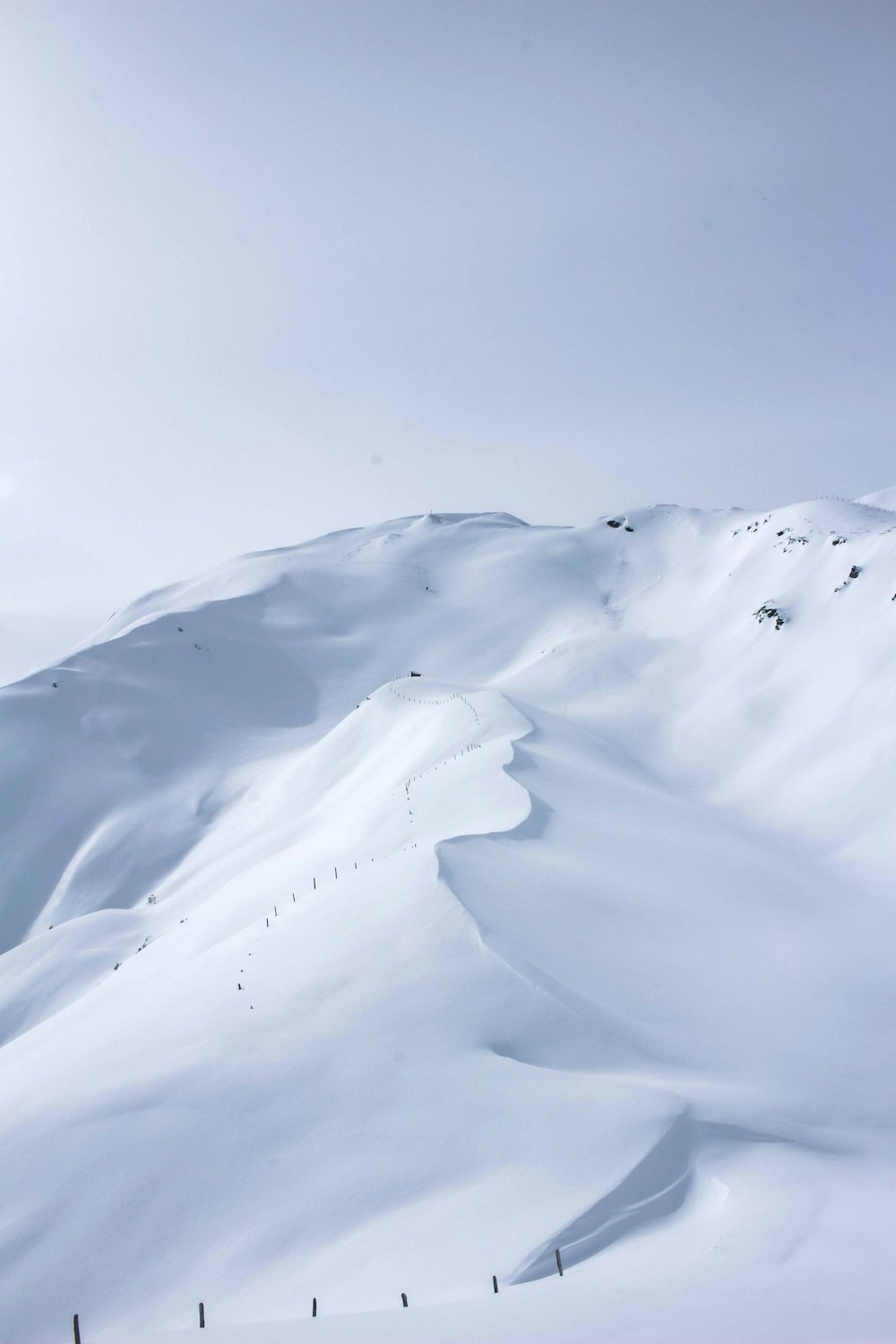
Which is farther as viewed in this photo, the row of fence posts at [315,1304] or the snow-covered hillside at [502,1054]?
the snow-covered hillside at [502,1054]

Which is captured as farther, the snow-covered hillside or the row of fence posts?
the snow-covered hillside

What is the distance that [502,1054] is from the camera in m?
12.5

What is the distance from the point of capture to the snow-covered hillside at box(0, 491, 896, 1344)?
913cm

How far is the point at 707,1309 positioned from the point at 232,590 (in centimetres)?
7245

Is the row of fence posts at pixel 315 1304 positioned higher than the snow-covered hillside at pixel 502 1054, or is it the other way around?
the snow-covered hillside at pixel 502 1054

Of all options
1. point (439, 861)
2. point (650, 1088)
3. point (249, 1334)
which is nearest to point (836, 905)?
point (439, 861)

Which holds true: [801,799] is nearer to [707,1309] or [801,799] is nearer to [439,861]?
[439,861]

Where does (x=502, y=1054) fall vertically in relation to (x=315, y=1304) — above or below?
above

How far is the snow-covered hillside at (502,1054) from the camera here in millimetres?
9133

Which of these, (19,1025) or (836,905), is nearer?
(836,905)

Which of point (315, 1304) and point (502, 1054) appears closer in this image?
point (315, 1304)

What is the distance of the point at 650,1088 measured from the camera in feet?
37.8

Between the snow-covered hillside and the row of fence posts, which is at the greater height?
the snow-covered hillside

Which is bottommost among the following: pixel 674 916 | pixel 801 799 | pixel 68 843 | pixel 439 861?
pixel 674 916
